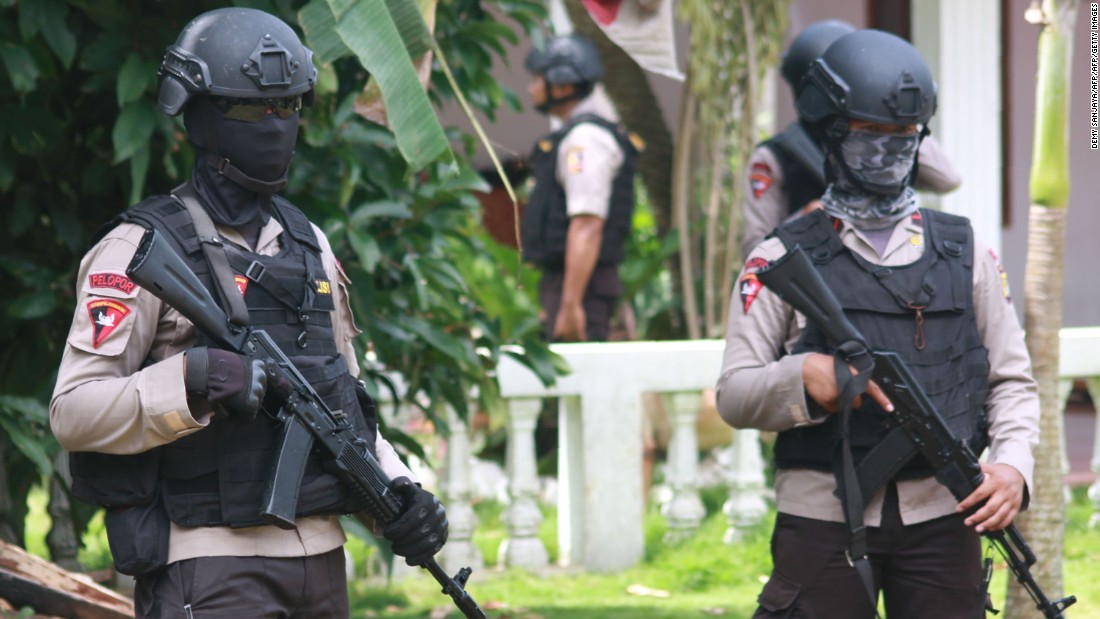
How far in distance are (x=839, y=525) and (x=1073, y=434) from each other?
667 cm

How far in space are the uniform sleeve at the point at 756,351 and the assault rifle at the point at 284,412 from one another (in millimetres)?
801

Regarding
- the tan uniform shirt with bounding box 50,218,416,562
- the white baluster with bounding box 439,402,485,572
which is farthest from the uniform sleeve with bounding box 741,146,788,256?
the tan uniform shirt with bounding box 50,218,416,562

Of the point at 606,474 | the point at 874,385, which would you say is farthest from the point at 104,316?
the point at 606,474

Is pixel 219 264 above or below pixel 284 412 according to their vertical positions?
above

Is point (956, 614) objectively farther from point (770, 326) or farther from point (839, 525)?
point (770, 326)

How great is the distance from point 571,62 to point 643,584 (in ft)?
8.17

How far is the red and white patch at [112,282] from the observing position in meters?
2.57

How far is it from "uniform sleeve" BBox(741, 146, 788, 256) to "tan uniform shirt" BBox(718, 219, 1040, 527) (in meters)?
1.63

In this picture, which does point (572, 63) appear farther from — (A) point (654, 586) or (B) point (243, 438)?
(B) point (243, 438)

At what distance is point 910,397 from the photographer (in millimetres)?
3125

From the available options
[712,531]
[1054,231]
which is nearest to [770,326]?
[1054,231]

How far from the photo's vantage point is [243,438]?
2.65 m

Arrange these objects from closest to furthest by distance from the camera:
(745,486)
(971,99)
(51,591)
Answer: (51,591), (745,486), (971,99)

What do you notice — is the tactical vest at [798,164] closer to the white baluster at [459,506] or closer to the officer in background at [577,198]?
the white baluster at [459,506]
